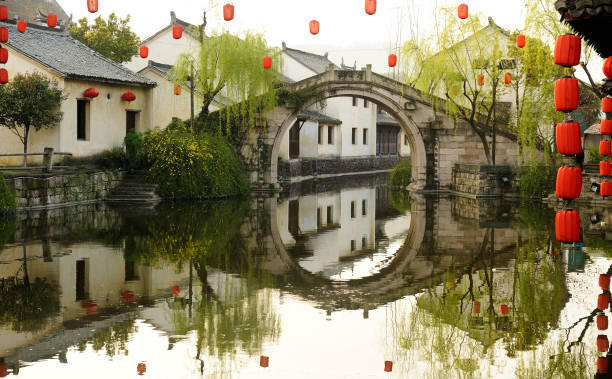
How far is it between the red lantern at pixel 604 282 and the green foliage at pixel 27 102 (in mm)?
15214

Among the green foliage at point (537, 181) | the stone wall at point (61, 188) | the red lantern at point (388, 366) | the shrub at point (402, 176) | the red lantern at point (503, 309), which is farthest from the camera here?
the shrub at point (402, 176)

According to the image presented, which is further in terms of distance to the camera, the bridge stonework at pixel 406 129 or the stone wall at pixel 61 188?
the bridge stonework at pixel 406 129

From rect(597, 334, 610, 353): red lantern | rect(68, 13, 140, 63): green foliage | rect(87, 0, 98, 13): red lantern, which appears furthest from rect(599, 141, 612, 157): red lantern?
rect(68, 13, 140, 63): green foliage

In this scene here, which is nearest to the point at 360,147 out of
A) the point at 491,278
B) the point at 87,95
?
the point at 87,95

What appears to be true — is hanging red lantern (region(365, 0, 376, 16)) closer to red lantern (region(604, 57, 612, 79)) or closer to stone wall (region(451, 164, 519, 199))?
red lantern (region(604, 57, 612, 79))

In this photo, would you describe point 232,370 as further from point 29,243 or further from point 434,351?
point 29,243

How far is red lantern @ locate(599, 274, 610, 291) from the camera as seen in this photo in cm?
967

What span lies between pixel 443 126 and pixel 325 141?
47.1ft

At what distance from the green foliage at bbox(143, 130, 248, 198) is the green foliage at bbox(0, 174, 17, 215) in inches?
217

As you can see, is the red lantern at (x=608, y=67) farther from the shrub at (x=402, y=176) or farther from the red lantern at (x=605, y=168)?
the shrub at (x=402, y=176)

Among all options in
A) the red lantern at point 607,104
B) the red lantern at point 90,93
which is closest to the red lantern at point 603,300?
the red lantern at point 607,104

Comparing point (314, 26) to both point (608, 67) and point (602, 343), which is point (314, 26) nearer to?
point (608, 67)

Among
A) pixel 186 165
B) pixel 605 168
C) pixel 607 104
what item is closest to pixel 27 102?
pixel 186 165

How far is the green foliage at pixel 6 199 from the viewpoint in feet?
55.6
